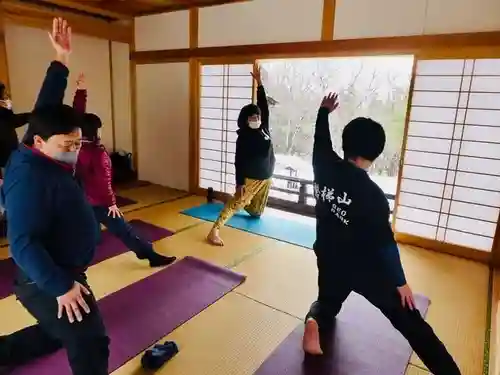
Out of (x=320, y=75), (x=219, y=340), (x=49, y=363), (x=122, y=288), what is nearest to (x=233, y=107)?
(x=320, y=75)

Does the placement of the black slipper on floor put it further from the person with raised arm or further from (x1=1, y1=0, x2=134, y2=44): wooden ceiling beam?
(x1=1, y1=0, x2=134, y2=44): wooden ceiling beam

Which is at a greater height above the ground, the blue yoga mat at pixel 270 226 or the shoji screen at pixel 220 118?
the shoji screen at pixel 220 118

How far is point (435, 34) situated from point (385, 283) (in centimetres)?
258

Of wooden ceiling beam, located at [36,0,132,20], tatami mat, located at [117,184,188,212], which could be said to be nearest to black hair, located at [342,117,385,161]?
tatami mat, located at [117,184,188,212]

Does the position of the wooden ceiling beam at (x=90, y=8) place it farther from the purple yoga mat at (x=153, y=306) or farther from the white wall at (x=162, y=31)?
the purple yoga mat at (x=153, y=306)

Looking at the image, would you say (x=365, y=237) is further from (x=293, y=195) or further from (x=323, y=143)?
(x=293, y=195)

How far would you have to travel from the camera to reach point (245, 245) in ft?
11.4

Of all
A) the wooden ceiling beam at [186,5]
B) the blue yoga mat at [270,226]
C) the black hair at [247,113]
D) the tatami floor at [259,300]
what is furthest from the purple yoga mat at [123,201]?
the wooden ceiling beam at [186,5]

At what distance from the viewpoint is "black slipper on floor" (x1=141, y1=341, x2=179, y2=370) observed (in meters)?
1.83

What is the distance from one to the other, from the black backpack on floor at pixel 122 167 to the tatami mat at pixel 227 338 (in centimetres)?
368

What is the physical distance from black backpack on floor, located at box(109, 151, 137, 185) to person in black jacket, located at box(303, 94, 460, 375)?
4.37 meters

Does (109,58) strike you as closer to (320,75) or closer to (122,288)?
(320,75)

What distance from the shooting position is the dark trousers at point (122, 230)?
2.81 m

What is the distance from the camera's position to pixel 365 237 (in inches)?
66.3
